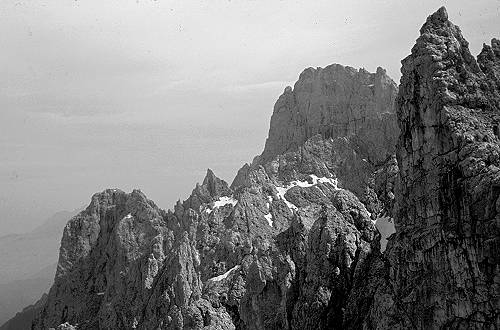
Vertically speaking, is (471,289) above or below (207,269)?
above

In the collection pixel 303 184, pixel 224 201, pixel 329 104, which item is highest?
pixel 329 104

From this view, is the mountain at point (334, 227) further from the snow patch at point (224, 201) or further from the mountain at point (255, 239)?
the snow patch at point (224, 201)

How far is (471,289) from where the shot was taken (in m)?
42.3

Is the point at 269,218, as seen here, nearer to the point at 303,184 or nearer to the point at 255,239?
the point at 255,239

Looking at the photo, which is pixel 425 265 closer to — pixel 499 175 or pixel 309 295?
pixel 499 175

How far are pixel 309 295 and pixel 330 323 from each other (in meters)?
4.05

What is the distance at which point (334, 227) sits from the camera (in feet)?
218

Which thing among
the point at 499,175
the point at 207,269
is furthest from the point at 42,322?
the point at 499,175

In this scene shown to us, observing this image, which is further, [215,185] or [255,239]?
[215,185]

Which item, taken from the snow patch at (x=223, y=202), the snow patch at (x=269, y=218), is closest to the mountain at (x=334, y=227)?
the snow patch at (x=269, y=218)

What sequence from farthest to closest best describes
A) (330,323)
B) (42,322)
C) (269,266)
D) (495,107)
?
(42,322) < (269,266) < (330,323) < (495,107)

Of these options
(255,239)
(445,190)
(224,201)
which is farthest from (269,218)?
(445,190)

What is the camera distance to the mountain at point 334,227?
44.2 m

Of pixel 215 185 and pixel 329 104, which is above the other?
pixel 329 104
